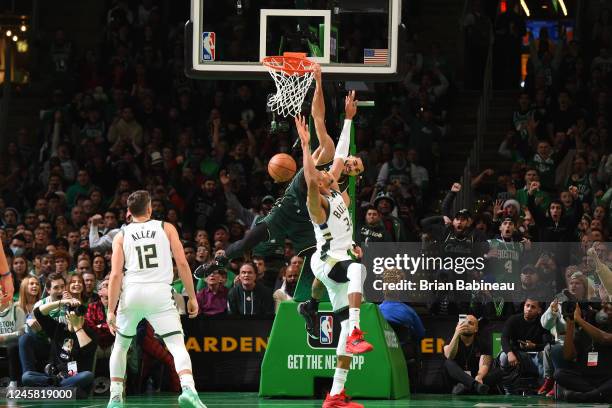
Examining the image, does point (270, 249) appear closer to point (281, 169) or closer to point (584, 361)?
point (281, 169)

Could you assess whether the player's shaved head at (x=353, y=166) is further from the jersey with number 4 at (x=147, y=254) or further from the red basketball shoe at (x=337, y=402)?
the red basketball shoe at (x=337, y=402)

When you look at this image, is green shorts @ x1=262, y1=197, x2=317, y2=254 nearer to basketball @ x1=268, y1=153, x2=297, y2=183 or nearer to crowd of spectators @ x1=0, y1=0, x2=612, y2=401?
basketball @ x1=268, y1=153, x2=297, y2=183

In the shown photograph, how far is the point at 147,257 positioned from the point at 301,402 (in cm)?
361

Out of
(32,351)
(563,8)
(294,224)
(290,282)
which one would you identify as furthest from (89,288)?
(563,8)

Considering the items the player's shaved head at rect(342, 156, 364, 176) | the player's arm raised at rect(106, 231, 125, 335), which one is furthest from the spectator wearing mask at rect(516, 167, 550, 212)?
the player's arm raised at rect(106, 231, 125, 335)

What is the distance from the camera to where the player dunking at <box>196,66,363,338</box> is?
14826 mm

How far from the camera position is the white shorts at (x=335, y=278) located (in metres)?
14.2

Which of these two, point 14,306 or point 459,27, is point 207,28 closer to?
point 459,27

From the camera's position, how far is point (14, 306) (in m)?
18.6

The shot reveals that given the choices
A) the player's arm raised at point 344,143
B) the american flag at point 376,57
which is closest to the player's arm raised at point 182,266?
the player's arm raised at point 344,143

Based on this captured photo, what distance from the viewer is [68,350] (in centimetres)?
1733

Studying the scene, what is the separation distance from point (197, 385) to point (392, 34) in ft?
18.8

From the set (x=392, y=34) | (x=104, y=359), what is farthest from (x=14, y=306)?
(x=392, y=34)

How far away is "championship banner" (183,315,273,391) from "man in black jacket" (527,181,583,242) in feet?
13.8
